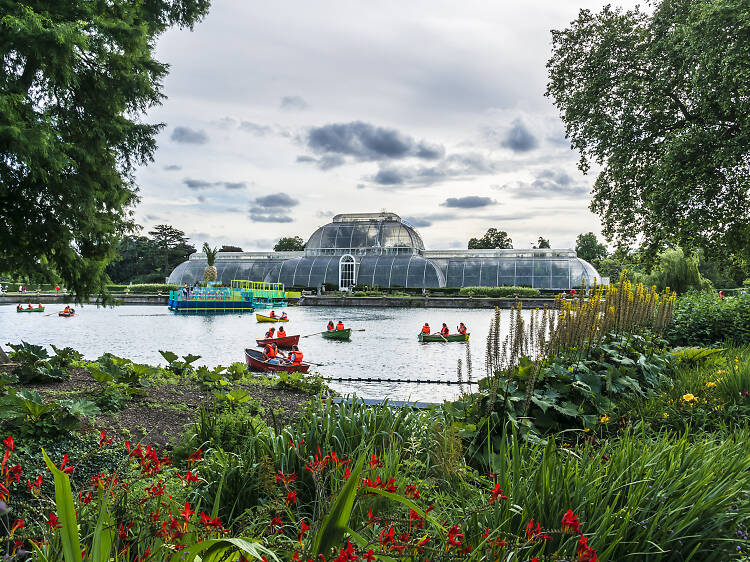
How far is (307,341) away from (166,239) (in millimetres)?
54156

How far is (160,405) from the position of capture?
508 centimetres

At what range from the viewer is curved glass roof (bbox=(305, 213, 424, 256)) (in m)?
51.7

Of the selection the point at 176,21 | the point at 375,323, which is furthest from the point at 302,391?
the point at 375,323

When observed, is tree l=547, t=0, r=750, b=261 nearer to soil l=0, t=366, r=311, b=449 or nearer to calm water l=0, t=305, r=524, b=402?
calm water l=0, t=305, r=524, b=402

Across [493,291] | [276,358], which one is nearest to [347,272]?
[493,291]

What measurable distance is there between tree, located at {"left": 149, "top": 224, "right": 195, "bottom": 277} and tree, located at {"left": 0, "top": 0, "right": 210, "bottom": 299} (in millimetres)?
61726

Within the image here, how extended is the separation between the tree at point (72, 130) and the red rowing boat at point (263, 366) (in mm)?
4803

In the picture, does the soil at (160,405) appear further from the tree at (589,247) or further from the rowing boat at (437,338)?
the tree at (589,247)

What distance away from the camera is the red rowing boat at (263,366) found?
11.5 metres

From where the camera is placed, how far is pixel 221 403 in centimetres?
493

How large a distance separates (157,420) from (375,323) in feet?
68.1

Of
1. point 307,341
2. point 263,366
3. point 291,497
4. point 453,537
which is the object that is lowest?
point 307,341

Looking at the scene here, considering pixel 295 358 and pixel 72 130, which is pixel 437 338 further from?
pixel 72 130

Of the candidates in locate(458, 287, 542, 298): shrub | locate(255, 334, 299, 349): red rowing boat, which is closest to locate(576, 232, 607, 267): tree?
locate(458, 287, 542, 298): shrub
